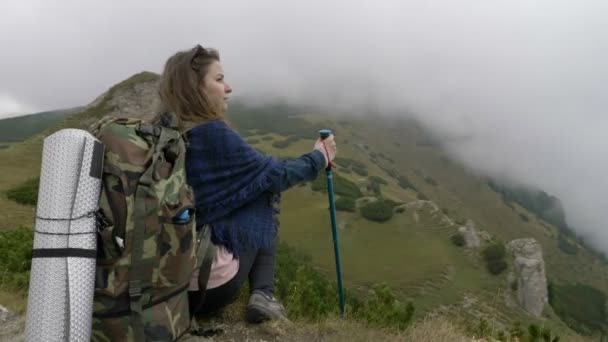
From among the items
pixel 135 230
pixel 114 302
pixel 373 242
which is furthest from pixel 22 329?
pixel 373 242

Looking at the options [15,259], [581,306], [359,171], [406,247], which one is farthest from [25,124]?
[15,259]

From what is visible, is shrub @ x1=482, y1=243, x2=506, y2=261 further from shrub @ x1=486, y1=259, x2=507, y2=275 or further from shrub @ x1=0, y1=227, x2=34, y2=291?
shrub @ x1=0, y1=227, x2=34, y2=291

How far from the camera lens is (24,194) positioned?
16641 mm

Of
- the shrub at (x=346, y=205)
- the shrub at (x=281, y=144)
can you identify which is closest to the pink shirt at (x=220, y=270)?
the shrub at (x=346, y=205)

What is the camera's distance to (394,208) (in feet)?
112

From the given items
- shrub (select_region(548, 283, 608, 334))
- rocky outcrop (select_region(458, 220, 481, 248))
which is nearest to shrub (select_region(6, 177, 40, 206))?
rocky outcrop (select_region(458, 220, 481, 248))

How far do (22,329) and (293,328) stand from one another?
8.48 ft

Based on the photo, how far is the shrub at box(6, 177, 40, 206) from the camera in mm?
16344

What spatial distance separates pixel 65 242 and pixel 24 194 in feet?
55.5

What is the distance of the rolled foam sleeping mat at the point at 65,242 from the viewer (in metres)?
2.36

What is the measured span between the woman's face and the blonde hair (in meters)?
0.03

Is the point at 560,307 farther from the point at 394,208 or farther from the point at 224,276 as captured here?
the point at 224,276

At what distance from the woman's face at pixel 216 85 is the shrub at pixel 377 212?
3009 cm

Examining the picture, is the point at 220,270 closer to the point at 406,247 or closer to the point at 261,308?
the point at 261,308
